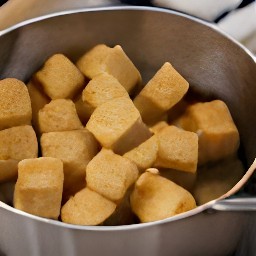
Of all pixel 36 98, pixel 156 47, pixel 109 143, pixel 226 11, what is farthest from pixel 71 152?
pixel 226 11

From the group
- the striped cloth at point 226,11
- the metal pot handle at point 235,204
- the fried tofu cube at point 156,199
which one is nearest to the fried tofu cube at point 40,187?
the fried tofu cube at point 156,199

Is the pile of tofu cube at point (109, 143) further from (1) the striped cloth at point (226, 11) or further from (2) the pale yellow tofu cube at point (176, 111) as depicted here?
(1) the striped cloth at point (226, 11)

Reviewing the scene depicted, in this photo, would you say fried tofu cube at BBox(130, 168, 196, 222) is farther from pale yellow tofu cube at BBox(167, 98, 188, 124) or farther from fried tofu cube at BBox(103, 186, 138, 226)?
pale yellow tofu cube at BBox(167, 98, 188, 124)

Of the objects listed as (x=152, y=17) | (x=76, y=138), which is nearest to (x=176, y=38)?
(x=152, y=17)

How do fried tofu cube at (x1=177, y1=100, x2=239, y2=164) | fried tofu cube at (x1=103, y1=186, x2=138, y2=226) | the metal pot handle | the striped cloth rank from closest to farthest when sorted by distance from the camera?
the metal pot handle, fried tofu cube at (x1=103, y1=186, x2=138, y2=226), fried tofu cube at (x1=177, y1=100, x2=239, y2=164), the striped cloth

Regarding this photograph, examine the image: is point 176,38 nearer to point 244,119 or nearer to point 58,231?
point 244,119

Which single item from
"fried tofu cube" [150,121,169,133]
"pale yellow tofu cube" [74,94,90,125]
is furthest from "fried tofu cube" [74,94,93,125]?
"fried tofu cube" [150,121,169,133]
